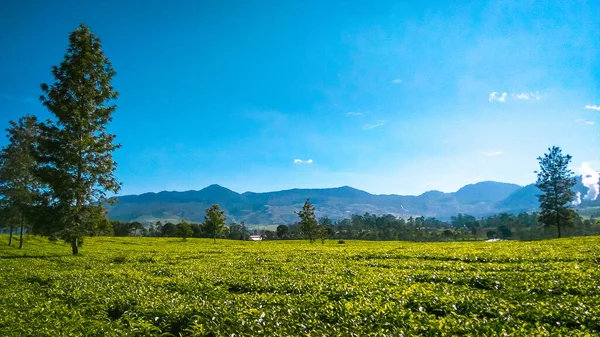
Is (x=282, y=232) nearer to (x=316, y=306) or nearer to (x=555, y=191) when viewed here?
(x=555, y=191)

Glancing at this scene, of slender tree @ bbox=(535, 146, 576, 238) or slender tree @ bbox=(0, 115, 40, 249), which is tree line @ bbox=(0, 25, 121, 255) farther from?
slender tree @ bbox=(535, 146, 576, 238)

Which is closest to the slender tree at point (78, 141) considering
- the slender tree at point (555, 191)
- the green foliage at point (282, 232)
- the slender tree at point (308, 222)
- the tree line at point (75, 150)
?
the tree line at point (75, 150)

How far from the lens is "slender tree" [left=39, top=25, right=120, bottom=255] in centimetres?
3253

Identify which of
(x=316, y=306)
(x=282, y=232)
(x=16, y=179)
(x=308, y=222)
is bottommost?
(x=282, y=232)

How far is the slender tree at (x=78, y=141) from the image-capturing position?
32.5m

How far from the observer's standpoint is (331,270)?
18.4 meters

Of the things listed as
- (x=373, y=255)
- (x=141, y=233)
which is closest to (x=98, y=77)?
(x=373, y=255)

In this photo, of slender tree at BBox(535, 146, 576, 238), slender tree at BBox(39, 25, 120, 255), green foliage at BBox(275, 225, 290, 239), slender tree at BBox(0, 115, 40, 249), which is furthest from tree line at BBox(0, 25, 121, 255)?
green foliage at BBox(275, 225, 290, 239)

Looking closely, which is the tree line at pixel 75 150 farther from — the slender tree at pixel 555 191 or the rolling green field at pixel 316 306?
the slender tree at pixel 555 191

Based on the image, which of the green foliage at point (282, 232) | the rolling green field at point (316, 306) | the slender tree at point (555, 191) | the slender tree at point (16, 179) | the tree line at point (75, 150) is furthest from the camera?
the green foliage at point (282, 232)

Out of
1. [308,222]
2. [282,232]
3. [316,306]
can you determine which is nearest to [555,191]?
[308,222]

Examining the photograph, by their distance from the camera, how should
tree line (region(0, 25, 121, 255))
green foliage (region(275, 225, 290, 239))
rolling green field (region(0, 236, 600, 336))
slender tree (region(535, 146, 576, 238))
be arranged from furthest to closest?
1. green foliage (region(275, 225, 290, 239))
2. slender tree (region(535, 146, 576, 238))
3. tree line (region(0, 25, 121, 255))
4. rolling green field (region(0, 236, 600, 336))

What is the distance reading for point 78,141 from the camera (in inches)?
1291

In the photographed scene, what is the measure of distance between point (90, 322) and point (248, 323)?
15.5ft
